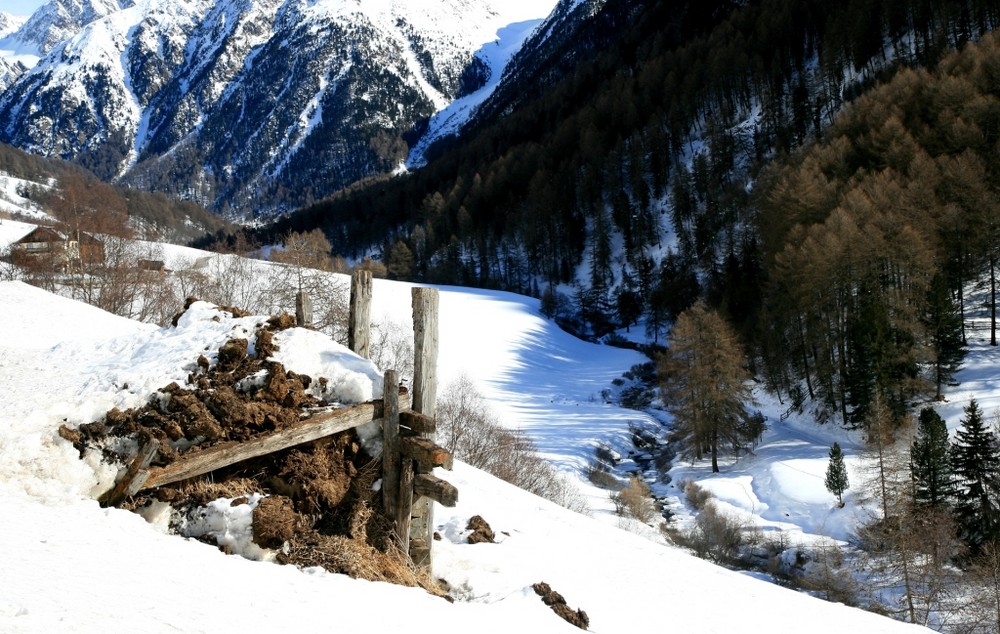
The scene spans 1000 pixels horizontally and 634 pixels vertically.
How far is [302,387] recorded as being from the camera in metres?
7.84

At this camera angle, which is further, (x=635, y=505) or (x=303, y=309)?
(x=635, y=505)

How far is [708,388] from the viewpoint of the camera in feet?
110

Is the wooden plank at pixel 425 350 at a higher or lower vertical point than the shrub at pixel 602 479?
higher

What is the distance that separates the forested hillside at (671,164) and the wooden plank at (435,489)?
46.6m

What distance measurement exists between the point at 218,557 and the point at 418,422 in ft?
8.91

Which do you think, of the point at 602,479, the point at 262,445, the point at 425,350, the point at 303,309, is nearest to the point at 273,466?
the point at 262,445

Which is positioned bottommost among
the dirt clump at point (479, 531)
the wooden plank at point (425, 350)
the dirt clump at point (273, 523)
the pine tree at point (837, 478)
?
the pine tree at point (837, 478)

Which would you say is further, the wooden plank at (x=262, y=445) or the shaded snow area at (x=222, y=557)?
the wooden plank at (x=262, y=445)

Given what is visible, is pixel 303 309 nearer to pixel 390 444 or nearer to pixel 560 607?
pixel 390 444

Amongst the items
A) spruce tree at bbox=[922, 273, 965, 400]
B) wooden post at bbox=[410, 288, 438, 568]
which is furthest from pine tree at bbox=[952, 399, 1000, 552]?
wooden post at bbox=[410, 288, 438, 568]

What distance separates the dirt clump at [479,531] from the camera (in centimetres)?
966

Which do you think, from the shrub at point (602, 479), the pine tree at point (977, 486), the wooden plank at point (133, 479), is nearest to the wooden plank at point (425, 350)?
the wooden plank at point (133, 479)

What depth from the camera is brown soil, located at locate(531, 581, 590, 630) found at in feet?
25.4

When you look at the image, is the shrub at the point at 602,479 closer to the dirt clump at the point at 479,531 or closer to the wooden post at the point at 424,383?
the dirt clump at the point at 479,531
